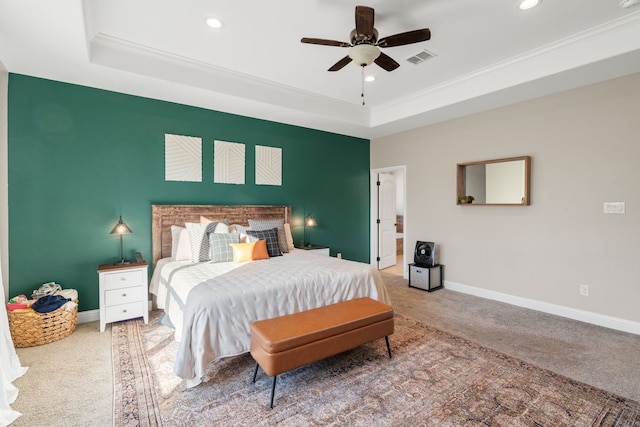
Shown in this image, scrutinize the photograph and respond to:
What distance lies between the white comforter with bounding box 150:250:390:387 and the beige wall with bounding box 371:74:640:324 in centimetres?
214

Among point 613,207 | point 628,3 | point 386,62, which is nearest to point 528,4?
point 628,3

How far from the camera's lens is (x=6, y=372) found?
87.6 inches

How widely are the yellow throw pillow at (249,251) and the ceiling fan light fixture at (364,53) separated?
7.40 ft

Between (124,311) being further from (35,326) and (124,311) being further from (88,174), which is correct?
(88,174)

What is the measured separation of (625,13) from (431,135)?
2.59m

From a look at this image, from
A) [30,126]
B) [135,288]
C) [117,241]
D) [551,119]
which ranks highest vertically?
[551,119]

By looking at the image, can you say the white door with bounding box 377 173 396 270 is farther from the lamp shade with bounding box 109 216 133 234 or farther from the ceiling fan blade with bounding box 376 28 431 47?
the lamp shade with bounding box 109 216 133 234

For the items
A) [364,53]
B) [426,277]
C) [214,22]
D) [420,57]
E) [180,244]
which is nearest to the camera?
[364,53]

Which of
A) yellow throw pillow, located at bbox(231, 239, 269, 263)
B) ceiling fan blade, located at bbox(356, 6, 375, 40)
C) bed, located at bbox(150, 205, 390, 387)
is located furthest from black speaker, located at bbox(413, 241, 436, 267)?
ceiling fan blade, located at bbox(356, 6, 375, 40)

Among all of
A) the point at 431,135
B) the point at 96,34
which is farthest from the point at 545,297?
the point at 96,34

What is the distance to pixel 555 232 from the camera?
3.71 meters

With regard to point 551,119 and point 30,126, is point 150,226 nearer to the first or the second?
point 30,126

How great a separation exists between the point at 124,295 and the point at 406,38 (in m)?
3.68

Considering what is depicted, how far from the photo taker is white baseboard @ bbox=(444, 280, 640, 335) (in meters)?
3.20
